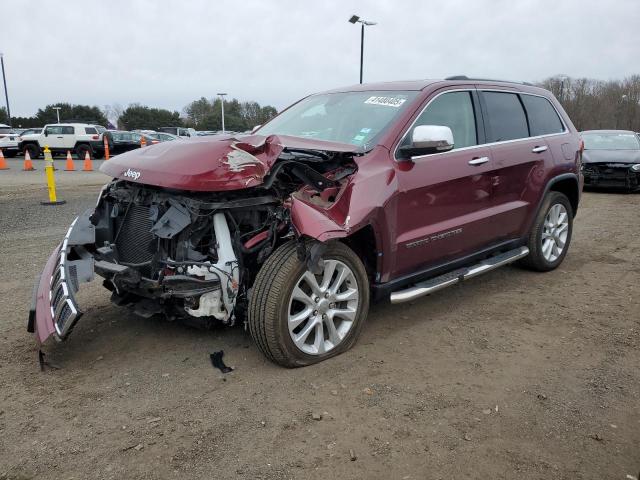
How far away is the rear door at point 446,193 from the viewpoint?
3658 mm

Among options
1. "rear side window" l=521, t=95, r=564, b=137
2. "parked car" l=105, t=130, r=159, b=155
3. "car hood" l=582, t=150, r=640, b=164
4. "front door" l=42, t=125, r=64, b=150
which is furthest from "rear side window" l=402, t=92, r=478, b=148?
"front door" l=42, t=125, r=64, b=150

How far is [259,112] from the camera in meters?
66.6

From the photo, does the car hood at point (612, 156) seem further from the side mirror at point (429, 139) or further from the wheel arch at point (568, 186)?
the side mirror at point (429, 139)

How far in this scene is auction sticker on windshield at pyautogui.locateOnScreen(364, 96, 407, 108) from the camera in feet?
12.8

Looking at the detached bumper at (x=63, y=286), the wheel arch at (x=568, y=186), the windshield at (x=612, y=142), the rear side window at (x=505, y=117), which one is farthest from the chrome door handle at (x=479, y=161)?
the windshield at (x=612, y=142)

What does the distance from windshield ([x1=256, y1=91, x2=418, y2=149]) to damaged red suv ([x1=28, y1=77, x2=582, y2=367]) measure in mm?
16

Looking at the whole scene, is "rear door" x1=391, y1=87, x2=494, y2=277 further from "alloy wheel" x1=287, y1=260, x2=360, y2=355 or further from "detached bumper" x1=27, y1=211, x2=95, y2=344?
"detached bumper" x1=27, y1=211, x2=95, y2=344

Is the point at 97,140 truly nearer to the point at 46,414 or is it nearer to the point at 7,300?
the point at 7,300

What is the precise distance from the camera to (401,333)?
12.7ft

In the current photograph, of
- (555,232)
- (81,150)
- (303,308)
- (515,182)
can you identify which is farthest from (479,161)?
(81,150)

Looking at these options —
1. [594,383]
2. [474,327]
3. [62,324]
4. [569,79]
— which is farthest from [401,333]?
[569,79]

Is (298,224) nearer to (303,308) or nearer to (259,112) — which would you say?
(303,308)

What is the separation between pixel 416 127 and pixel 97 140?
2469cm

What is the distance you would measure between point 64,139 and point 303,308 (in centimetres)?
2522
